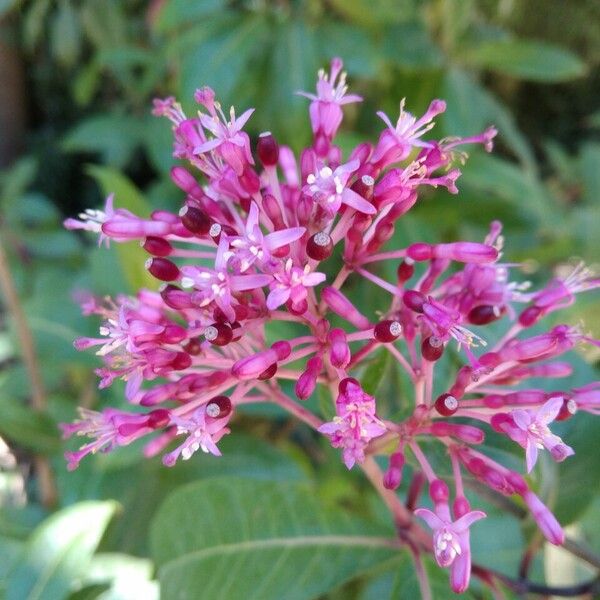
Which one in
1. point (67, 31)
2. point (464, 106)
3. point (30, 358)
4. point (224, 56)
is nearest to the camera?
point (30, 358)

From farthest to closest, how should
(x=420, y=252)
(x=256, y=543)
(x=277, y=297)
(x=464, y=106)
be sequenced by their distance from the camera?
(x=464, y=106)
(x=256, y=543)
(x=420, y=252)
(x=277, y=297)

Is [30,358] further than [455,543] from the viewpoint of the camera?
Yes

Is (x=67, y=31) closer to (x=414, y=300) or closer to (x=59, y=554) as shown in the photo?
(x=59, y=554)

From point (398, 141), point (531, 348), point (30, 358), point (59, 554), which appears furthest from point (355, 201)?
point (30, 358)

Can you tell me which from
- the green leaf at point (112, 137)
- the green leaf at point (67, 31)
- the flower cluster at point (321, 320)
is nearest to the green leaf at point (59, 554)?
the flower cluster at point (321, 320)

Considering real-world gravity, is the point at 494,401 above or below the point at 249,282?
below

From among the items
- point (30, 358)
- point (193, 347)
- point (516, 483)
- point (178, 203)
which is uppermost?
point (193, 347)
